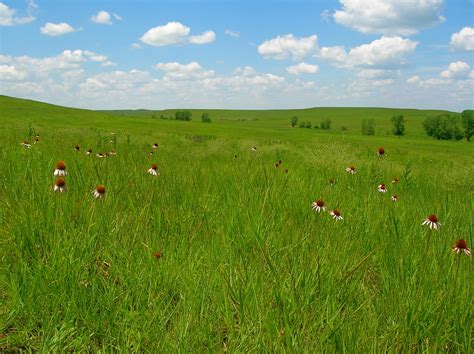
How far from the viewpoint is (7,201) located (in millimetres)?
2643

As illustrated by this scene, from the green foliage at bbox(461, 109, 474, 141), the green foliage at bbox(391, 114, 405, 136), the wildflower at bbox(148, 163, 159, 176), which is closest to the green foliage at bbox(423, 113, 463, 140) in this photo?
the green foliage at bbox(461, 109, 474, 141)

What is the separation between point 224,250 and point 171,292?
43 centimetres

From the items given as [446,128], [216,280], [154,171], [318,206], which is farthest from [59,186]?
[446,128]

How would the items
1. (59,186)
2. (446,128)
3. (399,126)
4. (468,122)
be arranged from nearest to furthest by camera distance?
(59,186) < (468,122) < (446,128) < (399,126)

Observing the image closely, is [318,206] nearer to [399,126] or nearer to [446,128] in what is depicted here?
[446,128]

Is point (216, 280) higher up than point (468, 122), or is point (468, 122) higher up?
point (468, 122)

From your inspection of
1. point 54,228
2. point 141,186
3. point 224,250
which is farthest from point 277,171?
point 54,228

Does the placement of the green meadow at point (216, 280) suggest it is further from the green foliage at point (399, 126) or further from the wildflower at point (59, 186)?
the green foliage at point (399, 126)

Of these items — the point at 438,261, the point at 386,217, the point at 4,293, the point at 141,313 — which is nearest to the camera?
the point at 141,313

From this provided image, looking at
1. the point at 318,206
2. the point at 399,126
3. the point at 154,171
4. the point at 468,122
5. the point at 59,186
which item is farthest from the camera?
the point at 399,126

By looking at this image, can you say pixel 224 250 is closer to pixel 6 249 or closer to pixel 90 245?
pixel 90 245

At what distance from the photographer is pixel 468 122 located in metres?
101

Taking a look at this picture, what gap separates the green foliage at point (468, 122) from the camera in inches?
3942

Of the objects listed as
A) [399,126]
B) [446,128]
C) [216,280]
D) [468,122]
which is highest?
[468,122]
